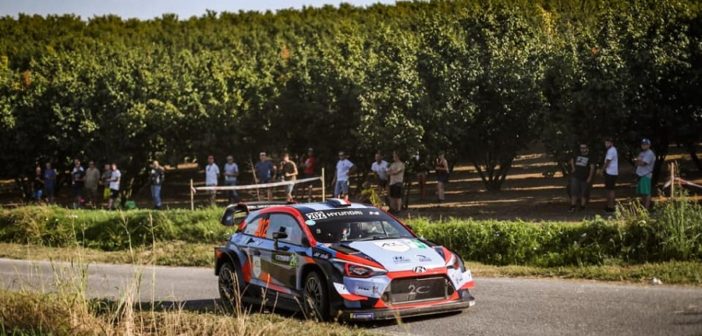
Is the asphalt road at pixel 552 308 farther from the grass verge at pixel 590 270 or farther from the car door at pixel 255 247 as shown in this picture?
the car door at pixel 255 247

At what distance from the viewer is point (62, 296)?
11.3 metres

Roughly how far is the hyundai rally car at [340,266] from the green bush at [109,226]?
9.50 metres

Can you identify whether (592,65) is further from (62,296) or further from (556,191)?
(62,296)

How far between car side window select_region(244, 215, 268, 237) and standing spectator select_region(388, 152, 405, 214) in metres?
13.6

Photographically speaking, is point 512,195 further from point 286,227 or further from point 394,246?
point 394,246

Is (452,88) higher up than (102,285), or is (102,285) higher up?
(452,88)

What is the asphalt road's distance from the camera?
38.3 feet

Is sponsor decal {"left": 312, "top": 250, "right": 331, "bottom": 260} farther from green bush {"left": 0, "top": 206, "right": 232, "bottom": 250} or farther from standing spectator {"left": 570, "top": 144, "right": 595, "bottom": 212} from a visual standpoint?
standing spectator {"left": 570, "top": 144, "right": 595, "bottom": 212}

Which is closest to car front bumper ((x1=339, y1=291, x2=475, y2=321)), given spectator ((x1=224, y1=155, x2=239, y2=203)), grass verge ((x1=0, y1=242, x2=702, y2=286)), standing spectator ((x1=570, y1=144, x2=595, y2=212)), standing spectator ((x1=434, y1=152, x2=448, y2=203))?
grass verge ((x1=0, y1=242, x2=702, y2=286))

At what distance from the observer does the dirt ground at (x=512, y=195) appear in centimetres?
2895

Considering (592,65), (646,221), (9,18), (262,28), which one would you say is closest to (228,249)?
(646,221)

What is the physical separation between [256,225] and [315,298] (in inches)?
94.6

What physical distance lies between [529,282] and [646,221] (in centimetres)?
272

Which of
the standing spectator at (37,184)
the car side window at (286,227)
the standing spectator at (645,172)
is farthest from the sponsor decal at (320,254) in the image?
the standing spectator at (37,184)
